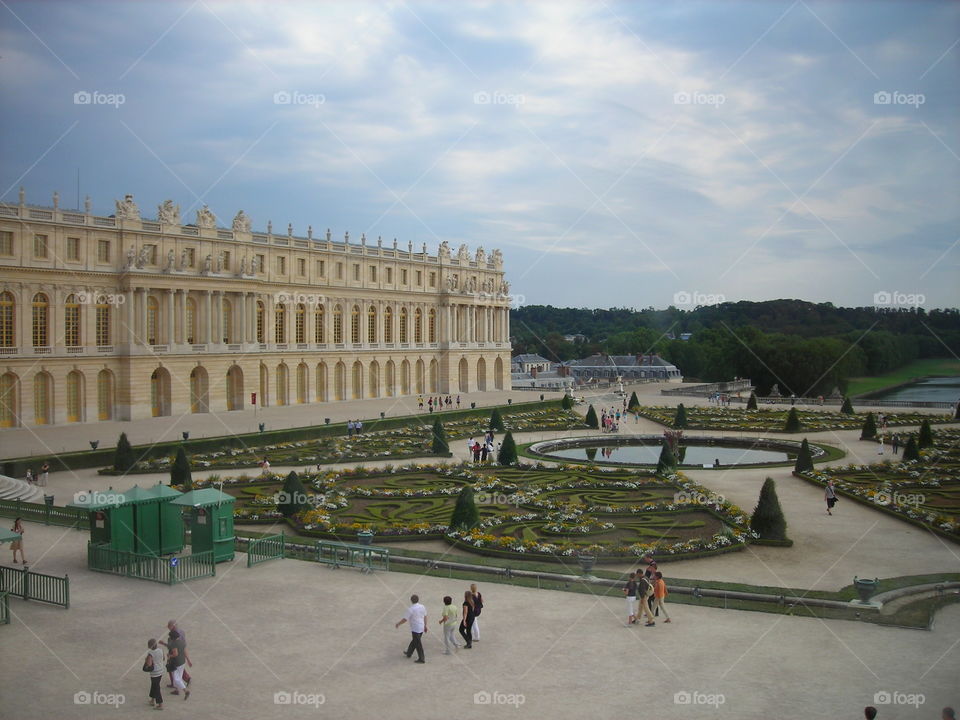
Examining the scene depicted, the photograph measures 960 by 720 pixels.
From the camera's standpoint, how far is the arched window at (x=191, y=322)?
2345 inches

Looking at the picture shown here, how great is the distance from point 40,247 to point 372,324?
32326 millimetres

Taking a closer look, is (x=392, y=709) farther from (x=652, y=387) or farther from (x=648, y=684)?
(x=652, y=387)

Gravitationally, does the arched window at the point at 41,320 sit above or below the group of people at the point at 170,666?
above

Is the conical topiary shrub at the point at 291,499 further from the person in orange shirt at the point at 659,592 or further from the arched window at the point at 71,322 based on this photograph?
the arched window at the point at 71,322

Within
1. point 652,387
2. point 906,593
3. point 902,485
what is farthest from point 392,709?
point 652,387

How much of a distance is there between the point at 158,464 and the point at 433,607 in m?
24.8

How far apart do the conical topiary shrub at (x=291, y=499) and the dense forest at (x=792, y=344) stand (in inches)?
1847

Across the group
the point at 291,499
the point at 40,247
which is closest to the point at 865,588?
the point at 291,499

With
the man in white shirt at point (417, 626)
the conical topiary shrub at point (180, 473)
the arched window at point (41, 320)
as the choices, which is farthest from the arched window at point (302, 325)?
the man in white shirt at point (417, 626)

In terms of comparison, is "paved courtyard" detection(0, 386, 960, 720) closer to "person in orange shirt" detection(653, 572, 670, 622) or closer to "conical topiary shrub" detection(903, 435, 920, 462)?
"person in orange shirt" detection(653, 572, 670, 622)

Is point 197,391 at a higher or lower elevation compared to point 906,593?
higher

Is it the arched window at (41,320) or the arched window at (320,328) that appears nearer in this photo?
the arched window at (41,320)

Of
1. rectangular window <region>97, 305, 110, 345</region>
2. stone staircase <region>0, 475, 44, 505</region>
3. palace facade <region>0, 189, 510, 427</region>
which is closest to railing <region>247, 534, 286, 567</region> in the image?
stone staircase <region>0, 475, 44, 505</region>

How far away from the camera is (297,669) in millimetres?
13875
